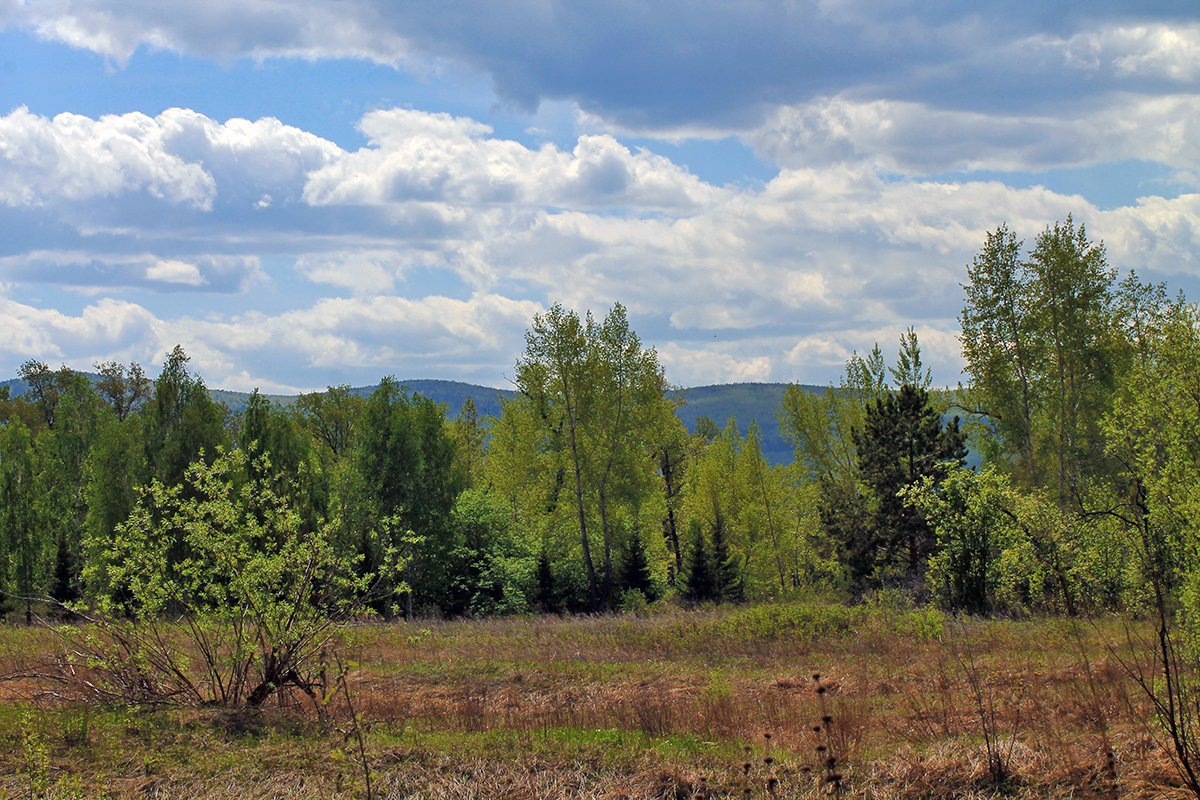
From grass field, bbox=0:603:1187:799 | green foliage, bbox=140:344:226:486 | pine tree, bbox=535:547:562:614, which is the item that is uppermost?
green foliage, bbox=140:344:226:486

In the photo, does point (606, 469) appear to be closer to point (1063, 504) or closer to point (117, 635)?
point (1063, 504)

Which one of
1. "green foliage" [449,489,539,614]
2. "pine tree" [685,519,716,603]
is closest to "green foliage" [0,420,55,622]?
"green foliage" [449,489,539,614]

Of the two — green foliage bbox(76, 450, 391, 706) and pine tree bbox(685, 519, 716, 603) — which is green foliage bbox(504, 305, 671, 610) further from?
green foliage bbox(76, 450, 391, 706)

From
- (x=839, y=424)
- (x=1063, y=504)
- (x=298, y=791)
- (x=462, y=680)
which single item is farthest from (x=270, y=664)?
(x=839, y=424)

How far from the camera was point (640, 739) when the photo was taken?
9.18m

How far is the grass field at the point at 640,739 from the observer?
7492mm

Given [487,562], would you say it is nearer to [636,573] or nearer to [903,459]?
[636,573]

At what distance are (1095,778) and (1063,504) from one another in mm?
23978

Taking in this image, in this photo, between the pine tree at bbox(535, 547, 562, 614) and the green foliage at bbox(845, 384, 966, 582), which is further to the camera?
the pine tree at bbox(535, 547, 562, 614)

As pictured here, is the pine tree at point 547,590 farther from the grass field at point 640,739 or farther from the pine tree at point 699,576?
the grass field at point 640,739

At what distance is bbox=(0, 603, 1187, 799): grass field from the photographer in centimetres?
749

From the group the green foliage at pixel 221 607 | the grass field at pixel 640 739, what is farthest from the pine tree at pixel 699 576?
the green foliage at pixel 221 607

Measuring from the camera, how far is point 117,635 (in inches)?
408

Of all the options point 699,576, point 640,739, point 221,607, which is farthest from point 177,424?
point 640,739
